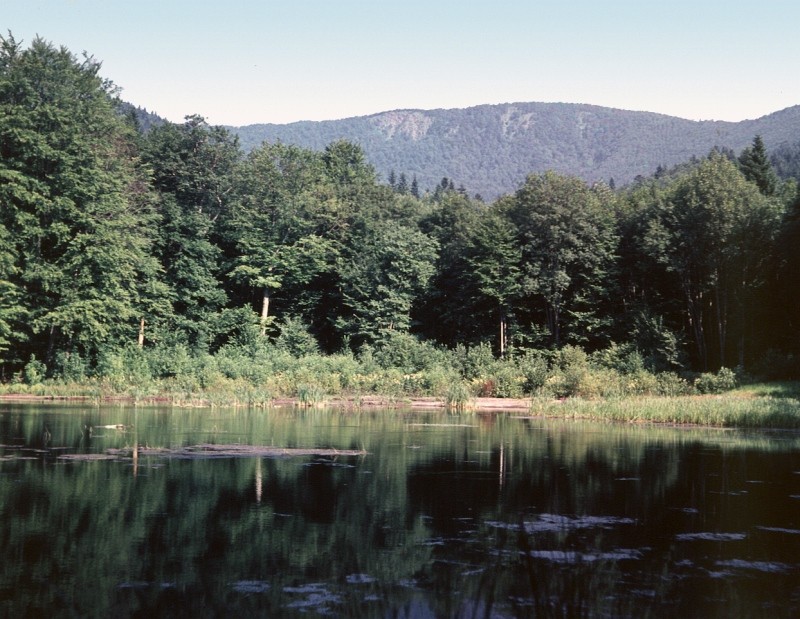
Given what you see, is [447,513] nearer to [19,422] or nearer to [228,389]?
[19,422]

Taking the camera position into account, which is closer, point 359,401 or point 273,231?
point 359,401

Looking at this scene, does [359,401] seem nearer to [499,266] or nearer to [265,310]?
[499,266]

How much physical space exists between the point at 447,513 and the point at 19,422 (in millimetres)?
→ 21604

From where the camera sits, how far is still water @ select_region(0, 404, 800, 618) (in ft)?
39.6

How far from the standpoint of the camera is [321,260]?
6894 centimetres

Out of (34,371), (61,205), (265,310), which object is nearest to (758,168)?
(265,310)

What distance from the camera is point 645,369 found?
55.2 m

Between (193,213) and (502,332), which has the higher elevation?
(193,213)

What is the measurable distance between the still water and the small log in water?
0.19 meters

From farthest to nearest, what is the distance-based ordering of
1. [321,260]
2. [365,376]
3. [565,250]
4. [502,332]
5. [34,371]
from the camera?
[321,260], [502,332], [565,250], [365,376], [34,371]

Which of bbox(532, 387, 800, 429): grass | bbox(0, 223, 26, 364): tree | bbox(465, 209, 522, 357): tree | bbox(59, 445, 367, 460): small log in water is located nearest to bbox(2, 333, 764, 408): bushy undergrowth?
bbox(0, 223, 26, 364): tree

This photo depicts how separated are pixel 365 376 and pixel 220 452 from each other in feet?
92.7

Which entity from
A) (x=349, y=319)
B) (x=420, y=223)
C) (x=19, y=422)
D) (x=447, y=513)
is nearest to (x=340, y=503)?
(x=447, y=513)

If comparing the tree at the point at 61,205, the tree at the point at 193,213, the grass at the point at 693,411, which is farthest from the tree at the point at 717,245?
the tree at the point at 61,205
